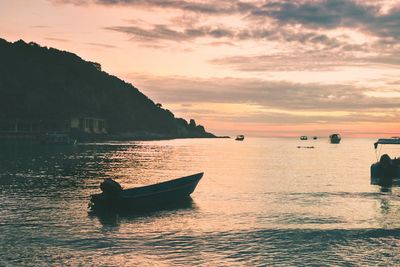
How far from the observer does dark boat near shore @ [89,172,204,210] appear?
3369cm

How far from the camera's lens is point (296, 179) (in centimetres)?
6462

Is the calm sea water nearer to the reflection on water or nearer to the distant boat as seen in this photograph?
the reflection on water

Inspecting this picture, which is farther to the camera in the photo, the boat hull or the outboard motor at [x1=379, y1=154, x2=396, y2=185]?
the outboard motor at [x1=379, y1=154, x2=396, y2=185]

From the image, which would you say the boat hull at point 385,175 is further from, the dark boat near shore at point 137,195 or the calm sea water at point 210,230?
the dark boat near shore at point 137,195

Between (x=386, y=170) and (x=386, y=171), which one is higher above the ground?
(x=386, y=170)

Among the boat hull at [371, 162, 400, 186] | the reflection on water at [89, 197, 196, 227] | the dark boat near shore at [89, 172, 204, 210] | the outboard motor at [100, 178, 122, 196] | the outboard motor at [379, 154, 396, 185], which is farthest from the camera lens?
the outboard motor at [379, 154, 396, 185]

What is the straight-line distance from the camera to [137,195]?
3488 cm

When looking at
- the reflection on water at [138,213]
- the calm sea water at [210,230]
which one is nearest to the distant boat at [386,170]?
the calm sea water at [210,230]

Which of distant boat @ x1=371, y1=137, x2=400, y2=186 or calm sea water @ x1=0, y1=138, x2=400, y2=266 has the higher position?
distant boat @ x1=371, y1=137, x2=400, y2=186

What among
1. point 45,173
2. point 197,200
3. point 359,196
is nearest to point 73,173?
point 45,173

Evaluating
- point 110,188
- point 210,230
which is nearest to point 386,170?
point 210,230

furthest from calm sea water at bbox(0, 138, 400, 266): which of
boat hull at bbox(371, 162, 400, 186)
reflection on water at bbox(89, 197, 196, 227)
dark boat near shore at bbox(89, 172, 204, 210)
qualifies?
boat hull at bbox(371, 162, 400, 186)

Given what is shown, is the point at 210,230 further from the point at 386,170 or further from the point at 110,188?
the point at 386,170

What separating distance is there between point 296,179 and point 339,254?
4291 cm
